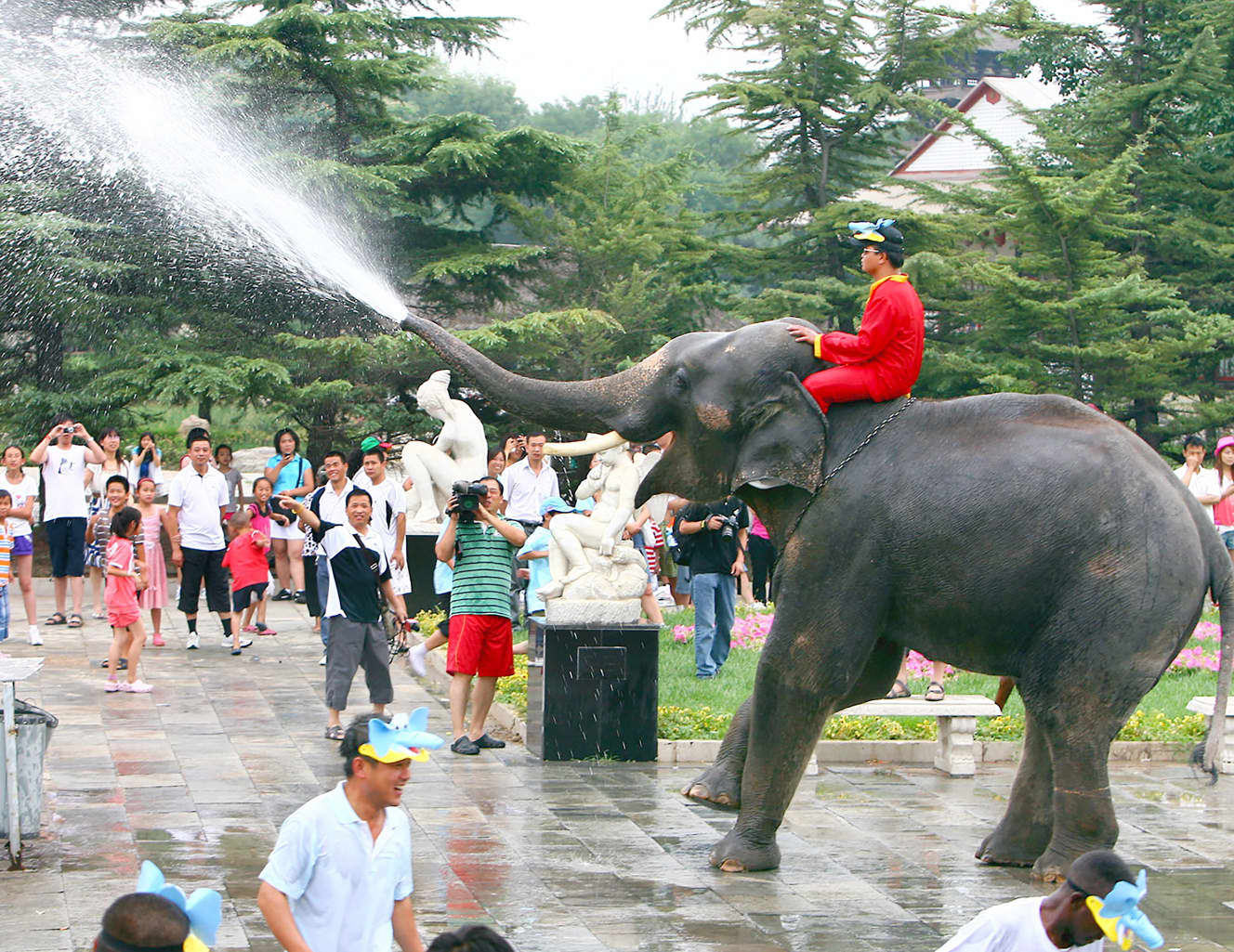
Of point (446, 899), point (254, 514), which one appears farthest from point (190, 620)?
point (446, 899)

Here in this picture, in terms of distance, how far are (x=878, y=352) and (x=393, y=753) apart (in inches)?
156

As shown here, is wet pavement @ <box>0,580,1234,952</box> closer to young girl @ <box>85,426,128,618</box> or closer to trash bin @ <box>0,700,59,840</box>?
trash bin @ <box>0,700,59,840</box>

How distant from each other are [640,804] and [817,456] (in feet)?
8.89

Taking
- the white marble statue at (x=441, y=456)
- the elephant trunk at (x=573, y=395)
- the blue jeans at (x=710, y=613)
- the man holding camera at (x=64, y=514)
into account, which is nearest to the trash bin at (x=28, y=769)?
the elephant trunk at (x=573, y=395)

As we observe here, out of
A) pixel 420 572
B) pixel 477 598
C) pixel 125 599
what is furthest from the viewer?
pixel 420 572

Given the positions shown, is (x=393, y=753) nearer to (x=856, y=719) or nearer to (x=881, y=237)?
(x=881, y=237)

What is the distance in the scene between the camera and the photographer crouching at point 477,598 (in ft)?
35.0

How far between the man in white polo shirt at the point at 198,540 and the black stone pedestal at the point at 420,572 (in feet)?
7.69

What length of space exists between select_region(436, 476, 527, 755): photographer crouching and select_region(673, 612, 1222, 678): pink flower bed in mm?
3711

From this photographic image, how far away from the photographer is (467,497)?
10586mm

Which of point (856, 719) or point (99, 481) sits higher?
point (99, 481)

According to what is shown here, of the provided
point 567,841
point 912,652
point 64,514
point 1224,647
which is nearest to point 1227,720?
point 912,652

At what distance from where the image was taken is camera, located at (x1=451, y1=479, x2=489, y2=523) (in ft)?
34.7

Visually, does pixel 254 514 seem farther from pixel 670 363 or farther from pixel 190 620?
pixel 670 363
